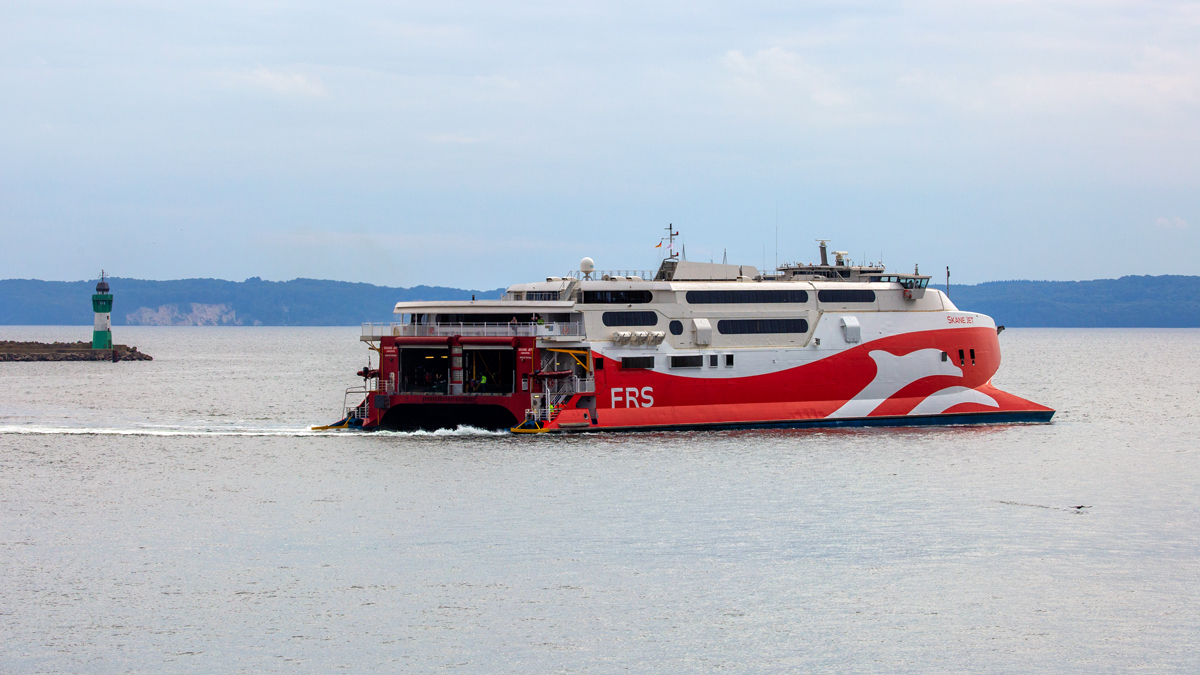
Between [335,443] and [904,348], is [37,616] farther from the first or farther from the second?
[904,348]

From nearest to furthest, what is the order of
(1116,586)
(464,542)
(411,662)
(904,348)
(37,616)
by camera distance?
1. (411,662)
2. (37,616)
3. (1116,586)
4. (464,542)
5. (904,348)

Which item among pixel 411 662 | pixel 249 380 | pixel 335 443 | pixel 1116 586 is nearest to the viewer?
pixel 411 662

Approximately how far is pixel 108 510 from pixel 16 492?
14.9ft

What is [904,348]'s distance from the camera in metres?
41.8

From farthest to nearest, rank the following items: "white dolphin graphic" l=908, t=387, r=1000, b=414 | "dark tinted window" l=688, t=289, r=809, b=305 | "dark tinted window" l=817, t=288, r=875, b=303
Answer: "white dolphin graphic" l=908, t=387, r=1000, b=414 → "dark tinted window" l=817, t=288, r=875, b=303 → "dark tinted window" l=688, t=289, r=809, b=305

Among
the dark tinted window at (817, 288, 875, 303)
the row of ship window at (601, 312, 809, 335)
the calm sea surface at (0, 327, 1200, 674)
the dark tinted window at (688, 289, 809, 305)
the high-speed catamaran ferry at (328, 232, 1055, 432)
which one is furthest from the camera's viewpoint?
the dark tinted window at (817, 288, 875, 303)

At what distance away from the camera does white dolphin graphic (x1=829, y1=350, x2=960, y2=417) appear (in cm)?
4134

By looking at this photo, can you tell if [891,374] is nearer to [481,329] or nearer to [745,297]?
[745,297]

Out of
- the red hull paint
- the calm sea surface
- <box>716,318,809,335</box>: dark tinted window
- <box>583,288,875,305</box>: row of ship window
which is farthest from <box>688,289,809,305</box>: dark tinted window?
the calm sea surface

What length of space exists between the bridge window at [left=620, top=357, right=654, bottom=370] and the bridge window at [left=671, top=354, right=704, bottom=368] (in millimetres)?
840

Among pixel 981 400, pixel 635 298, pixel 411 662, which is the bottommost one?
pixel 411 662

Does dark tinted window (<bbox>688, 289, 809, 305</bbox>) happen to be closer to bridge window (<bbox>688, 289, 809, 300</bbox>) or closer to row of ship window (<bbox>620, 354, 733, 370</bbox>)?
bridge window (<bbox>688, 289, 809, 300</bbox>)

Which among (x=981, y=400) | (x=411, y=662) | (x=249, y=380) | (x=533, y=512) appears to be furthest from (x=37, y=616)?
(x=249, y=380)

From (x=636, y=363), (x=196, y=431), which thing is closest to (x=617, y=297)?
(x=636, y=363)
